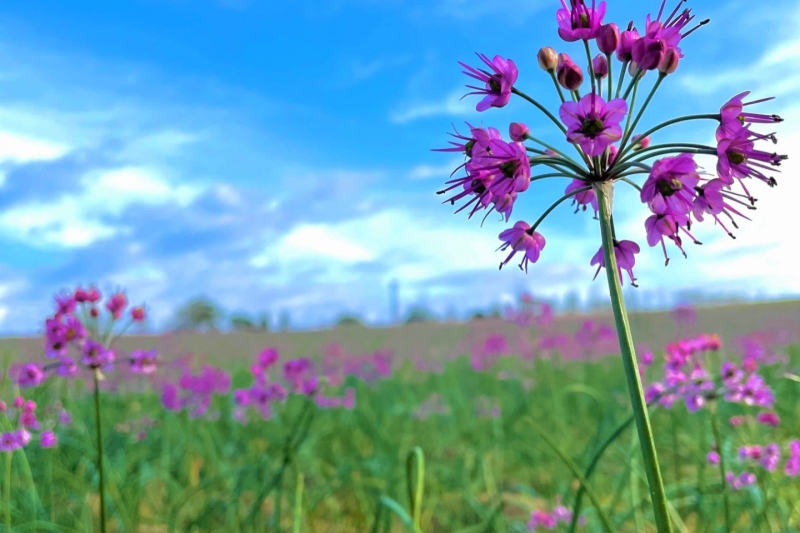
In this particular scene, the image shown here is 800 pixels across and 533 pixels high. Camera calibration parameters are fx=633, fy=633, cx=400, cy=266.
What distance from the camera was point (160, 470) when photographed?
3.79 metres

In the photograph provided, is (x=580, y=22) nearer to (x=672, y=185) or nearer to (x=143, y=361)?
(x=672, y=185)

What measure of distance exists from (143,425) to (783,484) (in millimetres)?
3896

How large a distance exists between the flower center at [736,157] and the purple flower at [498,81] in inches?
16.8

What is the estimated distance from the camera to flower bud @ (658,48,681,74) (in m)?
1.18

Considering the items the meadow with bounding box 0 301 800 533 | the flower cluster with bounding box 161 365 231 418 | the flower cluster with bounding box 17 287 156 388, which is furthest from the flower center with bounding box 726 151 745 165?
the flower cluster with bounding box 161 365 231 418

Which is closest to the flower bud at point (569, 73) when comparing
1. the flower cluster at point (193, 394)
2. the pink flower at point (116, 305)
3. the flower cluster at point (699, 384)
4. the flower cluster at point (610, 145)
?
the flower cluster at point (610, 145)

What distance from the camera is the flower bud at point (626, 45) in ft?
4.03

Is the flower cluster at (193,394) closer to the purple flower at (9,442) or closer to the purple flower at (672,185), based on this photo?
the purple flower at (9,442)

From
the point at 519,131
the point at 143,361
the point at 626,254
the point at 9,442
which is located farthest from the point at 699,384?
the point at 9,442

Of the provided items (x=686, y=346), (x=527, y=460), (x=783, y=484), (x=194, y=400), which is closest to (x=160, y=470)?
(x=194, y=400)

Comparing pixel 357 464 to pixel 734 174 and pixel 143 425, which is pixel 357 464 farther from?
pixel 734 174

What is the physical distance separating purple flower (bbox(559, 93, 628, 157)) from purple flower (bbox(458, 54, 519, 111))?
162mm

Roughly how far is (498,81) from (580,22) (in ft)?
0.65

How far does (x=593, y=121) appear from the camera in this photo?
3.62 ft
